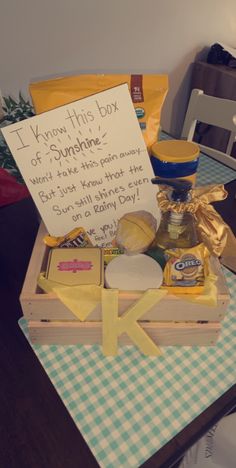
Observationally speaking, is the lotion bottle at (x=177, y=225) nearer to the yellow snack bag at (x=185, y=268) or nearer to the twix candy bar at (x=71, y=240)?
the yellow snack bag at (x=185, y=268)

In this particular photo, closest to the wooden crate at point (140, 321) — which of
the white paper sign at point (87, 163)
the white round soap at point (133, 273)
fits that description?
the white round soap at point (133, 273)

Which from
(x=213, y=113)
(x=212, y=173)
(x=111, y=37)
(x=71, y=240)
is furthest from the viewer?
(x=111, y=37)

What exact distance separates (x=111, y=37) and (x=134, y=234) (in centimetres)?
198

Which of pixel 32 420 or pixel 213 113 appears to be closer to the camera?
pixel 32 420

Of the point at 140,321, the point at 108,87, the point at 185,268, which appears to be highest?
the point at 108,87

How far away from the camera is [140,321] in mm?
622

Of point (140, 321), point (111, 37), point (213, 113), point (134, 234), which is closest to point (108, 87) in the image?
point (134, 234)

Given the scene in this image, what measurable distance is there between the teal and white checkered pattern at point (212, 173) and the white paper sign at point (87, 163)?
0.40 metres

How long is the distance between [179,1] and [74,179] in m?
2.26

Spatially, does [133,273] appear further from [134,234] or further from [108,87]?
[108,87]

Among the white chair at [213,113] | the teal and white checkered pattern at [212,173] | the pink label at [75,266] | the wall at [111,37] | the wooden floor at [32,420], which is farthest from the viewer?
the wall at [111,37]

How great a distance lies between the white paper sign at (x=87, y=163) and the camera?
682 mm

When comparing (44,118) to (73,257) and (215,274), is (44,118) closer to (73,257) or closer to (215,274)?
(73,257)

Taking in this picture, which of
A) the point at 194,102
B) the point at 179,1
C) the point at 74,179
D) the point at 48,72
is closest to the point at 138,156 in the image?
the point at 74,179
